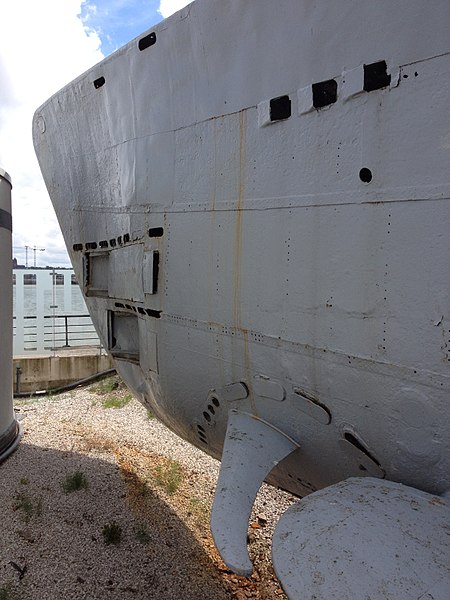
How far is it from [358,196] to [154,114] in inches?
70.6

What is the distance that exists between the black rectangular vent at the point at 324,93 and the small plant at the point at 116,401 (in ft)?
31.4

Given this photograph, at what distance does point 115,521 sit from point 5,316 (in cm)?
355

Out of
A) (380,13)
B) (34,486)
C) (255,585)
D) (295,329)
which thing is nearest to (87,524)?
(34,486)

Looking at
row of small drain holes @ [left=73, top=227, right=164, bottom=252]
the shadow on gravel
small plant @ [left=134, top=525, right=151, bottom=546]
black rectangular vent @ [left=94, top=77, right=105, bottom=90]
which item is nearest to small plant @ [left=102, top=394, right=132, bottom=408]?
the shadow on gravel

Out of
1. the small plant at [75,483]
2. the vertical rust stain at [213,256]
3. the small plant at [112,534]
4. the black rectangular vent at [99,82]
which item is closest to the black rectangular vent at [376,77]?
the vertical rust stain at [213,256]

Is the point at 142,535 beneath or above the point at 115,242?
beneath

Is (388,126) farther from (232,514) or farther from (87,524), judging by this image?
(87,524)

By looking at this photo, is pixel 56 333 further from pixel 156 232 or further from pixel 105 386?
pixel 156 232

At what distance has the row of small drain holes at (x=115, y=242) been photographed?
3103mm

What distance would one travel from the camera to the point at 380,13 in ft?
5.89

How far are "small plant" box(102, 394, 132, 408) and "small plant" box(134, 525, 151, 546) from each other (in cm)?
535

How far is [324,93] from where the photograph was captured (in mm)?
2004

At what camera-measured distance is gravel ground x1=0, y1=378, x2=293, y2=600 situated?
444cm

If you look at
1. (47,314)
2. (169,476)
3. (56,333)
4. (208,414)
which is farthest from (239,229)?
(47,314)
